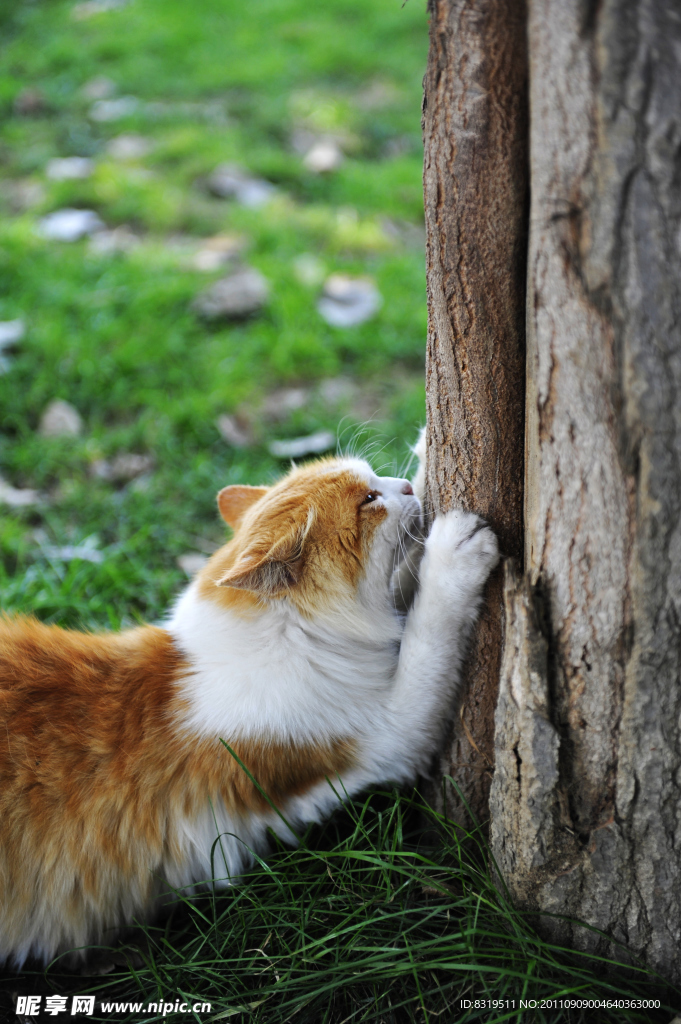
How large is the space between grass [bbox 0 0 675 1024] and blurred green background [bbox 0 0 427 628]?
0.05 feet

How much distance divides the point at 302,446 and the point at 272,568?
1.55 m

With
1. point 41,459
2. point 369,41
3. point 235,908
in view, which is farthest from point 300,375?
point 369,41

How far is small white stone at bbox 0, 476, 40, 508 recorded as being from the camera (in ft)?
10.0

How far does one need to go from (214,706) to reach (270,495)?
64 cm

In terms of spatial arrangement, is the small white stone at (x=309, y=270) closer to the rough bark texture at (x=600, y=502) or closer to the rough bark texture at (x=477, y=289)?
the rough bark texture at (x=477, y=289)

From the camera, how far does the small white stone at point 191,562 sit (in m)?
2.84

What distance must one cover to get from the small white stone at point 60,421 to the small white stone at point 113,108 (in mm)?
3405

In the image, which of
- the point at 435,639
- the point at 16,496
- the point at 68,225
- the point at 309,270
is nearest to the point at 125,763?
the point at 435,639

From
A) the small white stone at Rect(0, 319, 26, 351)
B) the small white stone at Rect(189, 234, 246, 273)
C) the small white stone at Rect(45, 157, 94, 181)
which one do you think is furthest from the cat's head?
the small white stone at Rect(45, 157, 94, 181)

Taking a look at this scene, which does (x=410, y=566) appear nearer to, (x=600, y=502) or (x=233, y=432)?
(x=600, y=502)

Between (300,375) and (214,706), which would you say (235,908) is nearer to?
(214,706)

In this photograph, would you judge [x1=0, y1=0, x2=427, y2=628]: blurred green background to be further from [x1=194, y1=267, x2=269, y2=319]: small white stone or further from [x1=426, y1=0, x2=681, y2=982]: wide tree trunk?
[x1=426, y1=0, x2=681, y2=982]: wide tree trunk

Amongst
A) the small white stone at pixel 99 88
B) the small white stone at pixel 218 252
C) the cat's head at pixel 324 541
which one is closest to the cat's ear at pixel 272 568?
the cat's head at pixel 324 541

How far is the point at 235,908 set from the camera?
1.72 metres
